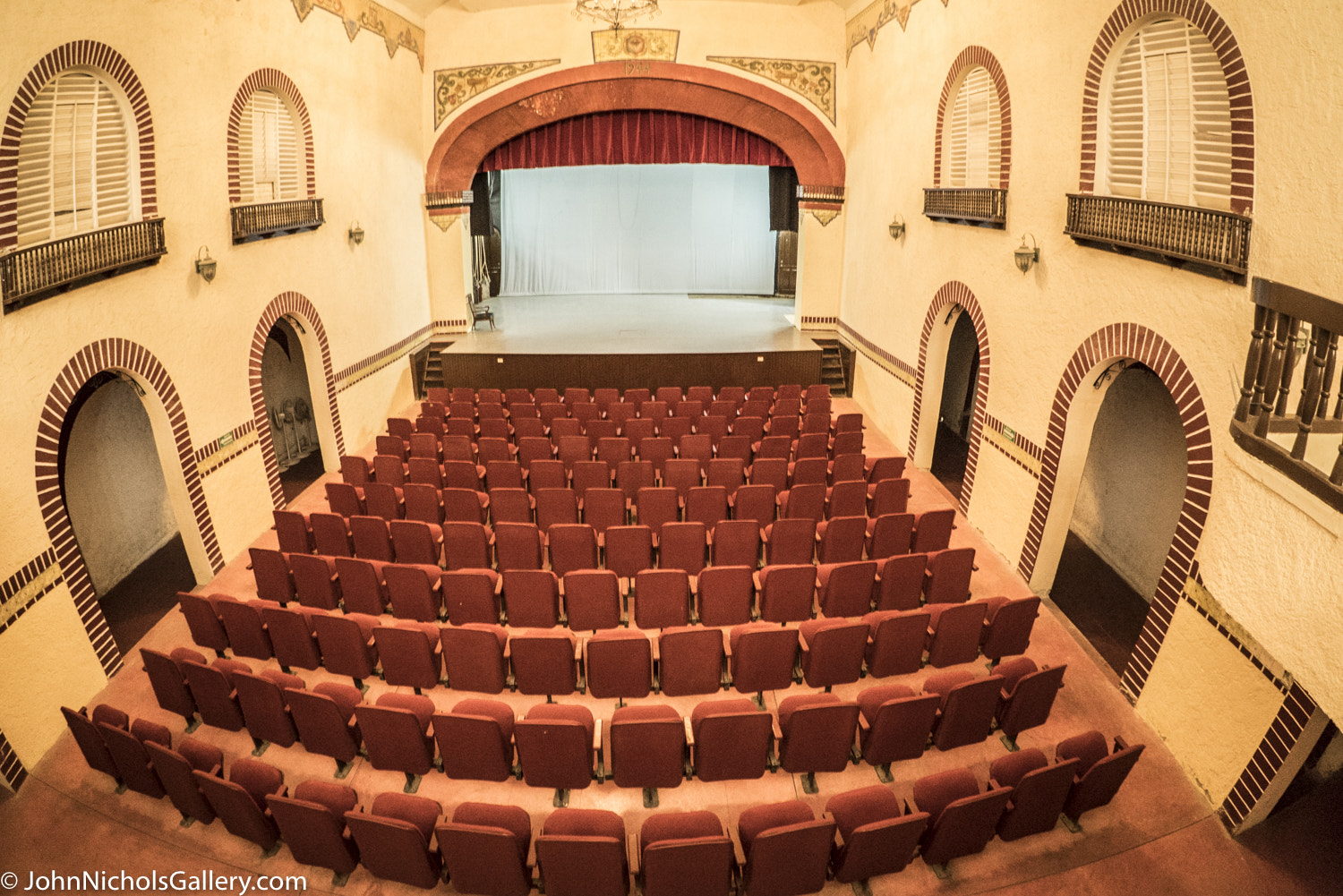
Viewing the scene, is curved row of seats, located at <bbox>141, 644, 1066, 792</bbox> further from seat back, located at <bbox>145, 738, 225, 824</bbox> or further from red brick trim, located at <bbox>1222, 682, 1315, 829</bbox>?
red brick trim, located at <bbox>1222, 682, 1315, 829</bbox>

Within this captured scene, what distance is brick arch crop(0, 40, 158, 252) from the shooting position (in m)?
6.05

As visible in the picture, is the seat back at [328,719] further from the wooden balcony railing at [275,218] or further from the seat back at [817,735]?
the wooden balcony railing at [275,218]

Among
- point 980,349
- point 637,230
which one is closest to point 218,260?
point 980,349

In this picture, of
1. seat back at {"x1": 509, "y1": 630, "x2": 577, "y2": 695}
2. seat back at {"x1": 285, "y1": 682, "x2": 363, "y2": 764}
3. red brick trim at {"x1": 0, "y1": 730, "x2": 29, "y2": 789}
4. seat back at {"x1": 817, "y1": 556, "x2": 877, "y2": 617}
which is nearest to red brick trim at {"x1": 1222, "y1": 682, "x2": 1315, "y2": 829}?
seat back at {"x1": 817, "y1": 556, "x2": 877, "y2": 617}

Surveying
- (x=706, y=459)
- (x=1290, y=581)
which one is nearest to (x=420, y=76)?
(x=706, y=459)

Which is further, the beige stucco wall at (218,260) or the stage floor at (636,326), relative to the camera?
the stage floor at (636,326)

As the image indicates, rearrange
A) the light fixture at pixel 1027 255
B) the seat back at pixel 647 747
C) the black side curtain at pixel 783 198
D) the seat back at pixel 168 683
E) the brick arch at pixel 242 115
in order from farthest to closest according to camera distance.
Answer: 1. the black side curtain at pixel 783 198
2. the brick arch at pixel 242 115
3. the light fixture at pixel 1027 255
4. the seat back at pixel 168 683
5. the seat back at pixel 647 747

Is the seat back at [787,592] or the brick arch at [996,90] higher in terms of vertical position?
the brick arch at [996,90]

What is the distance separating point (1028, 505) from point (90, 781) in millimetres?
8231

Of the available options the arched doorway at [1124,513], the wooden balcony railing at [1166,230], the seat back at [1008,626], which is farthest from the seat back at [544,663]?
the wooden balcony railing at [1166,230]

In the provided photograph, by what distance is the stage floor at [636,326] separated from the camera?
46.6 ft

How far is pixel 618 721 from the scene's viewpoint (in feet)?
16.4

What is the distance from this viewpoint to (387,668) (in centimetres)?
613

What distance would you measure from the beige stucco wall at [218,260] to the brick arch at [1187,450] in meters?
8.22
